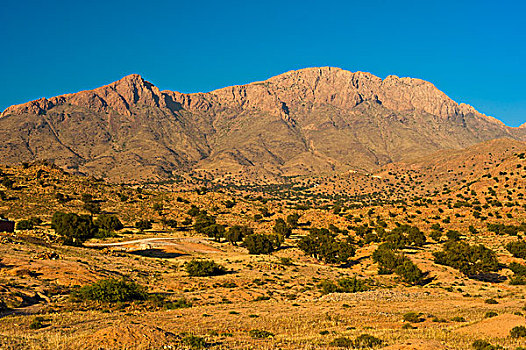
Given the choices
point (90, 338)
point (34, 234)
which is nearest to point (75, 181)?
point (34, 234)

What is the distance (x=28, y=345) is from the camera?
1805cm

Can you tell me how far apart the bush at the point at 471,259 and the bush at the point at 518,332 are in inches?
1508

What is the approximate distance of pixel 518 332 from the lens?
2086 centimetres

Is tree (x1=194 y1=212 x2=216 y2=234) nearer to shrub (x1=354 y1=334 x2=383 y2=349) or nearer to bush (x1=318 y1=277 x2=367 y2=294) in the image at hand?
bush (x1=318 y1=277 x2=367 y2=294)

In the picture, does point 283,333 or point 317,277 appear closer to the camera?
point 283,333

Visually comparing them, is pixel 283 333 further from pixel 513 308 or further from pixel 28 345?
pixel 513 308

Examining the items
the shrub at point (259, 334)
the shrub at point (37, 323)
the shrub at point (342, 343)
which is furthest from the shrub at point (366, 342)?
the shrub at point (37, 323)

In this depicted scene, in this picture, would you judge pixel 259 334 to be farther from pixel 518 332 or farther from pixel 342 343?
pixel 518 332

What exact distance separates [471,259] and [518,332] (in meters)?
41.1

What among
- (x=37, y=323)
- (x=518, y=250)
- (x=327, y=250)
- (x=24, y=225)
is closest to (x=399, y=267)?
(x=327, y=250)

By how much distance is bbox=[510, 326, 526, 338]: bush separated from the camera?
20672mm

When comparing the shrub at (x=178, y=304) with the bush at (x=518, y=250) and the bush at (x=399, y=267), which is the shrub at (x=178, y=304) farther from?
the bush at (x=518, y=250)

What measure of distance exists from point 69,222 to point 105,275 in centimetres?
2596

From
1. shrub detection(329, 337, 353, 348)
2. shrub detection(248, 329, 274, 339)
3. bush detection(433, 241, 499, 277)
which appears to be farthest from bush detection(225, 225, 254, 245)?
shrub detection(329, 337, 353, 348)
